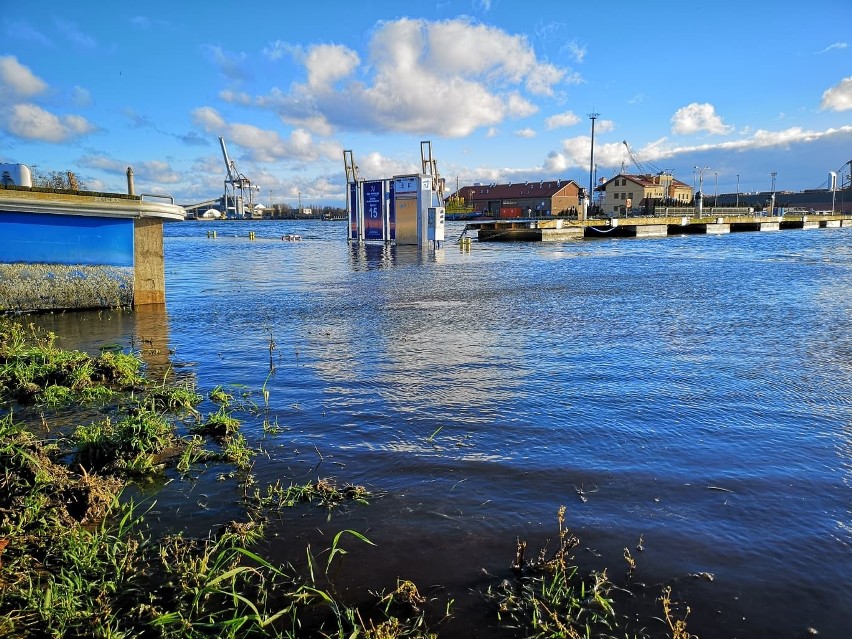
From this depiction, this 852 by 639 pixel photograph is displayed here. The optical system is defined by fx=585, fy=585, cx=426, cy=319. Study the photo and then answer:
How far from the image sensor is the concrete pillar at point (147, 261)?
10.0 meters

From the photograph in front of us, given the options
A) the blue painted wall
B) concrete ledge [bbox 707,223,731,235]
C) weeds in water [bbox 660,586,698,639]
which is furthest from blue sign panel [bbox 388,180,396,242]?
concrete ledge [bbox 707,223,731,235]

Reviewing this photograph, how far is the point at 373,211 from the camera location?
35688mm

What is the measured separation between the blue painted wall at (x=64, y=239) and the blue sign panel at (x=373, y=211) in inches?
989

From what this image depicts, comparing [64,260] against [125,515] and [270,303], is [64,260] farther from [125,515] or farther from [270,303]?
[125,515]

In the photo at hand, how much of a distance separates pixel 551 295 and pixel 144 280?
27.9 ft

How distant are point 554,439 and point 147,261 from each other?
8.66 m

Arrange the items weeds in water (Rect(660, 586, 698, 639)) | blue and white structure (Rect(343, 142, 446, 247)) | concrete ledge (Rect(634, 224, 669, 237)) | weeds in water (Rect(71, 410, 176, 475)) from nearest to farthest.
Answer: weeds in water (Rect(660, 586, 698, 639)) → weeds in water (Rect(71, 410, 176, 475)) → blue and white structure (Rect(343, 142, 446, 247)) → concrete ledge (Rect(634, 224, 669, 237))

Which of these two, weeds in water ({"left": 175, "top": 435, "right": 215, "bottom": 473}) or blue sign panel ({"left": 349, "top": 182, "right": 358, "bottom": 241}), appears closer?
weeds in water ({"left": 175, "top": 435, "right": 215, "bottom": 473})

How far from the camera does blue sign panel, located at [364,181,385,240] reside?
3459cm

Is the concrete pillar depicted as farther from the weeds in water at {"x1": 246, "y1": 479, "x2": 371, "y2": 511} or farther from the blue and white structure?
the blue and white structure

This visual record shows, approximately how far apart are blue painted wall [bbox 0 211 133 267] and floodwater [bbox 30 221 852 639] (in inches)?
38.6

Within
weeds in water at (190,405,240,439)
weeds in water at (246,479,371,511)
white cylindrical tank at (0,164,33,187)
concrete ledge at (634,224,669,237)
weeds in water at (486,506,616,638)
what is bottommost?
weeds in water at (486,506,616,638)

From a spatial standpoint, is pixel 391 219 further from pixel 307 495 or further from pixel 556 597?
pixel 556 597

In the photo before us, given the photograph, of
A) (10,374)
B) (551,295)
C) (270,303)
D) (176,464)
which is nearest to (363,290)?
(270,303)
